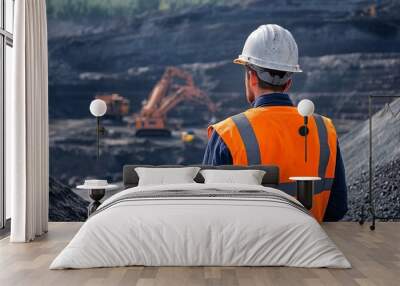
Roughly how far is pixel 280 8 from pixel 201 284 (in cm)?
496

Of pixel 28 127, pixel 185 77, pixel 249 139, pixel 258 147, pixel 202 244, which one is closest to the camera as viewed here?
pixel 202 244

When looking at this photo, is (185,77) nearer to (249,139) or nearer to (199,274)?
(249,139)

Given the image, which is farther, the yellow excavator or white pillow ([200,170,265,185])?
the yellow excavator

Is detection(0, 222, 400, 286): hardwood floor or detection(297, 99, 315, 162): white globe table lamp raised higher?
detection(297, 99, 315, 162): white globe table lamp

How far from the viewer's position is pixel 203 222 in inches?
171

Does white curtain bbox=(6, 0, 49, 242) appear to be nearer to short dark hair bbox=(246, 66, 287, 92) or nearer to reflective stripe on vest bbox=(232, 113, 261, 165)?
reflective stripe on vest bbox=(232, 113, 261, 165)

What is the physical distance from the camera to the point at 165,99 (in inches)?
317

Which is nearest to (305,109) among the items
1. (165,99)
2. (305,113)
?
(305,113)

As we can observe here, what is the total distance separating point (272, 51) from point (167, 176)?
1619 mm

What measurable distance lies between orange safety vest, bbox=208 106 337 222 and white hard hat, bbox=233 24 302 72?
0.45 meters

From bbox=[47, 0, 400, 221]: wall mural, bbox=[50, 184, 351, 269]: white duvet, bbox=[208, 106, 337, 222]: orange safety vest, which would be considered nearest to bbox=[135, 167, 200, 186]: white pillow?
bbox=[208, 106, 337, 222]: orange safety vest

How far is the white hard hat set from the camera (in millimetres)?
6297

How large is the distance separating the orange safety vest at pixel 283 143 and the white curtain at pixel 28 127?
1689mm

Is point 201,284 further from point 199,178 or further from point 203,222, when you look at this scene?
point 199,178
